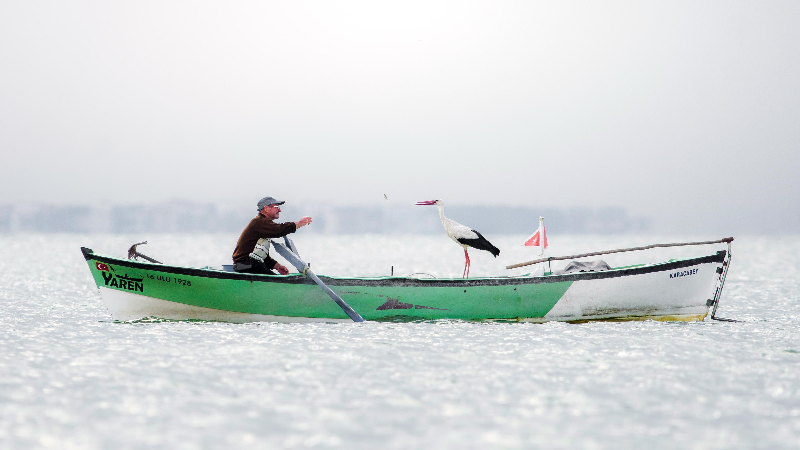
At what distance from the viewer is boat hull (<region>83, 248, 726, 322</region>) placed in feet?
39.2

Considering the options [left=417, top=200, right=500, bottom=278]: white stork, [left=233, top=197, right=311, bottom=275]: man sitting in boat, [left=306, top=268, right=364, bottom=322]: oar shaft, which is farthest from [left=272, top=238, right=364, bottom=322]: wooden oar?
[left=417, top=200, right=500, bottom=278]: white stork

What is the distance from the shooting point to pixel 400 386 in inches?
316

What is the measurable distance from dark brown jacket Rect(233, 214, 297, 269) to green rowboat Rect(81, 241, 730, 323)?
0.40 meters

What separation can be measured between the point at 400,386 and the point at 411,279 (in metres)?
4.19

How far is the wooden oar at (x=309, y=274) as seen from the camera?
11.9 m

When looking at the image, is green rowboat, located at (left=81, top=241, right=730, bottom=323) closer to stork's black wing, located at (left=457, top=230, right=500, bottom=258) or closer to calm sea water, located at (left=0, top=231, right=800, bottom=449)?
calm sea water, located at (left=0, top=231, right=800, bottom=449)

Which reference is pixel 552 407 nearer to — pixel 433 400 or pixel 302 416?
pixel 433 400

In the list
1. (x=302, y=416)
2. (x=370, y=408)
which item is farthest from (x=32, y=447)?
(x=370, y=408)

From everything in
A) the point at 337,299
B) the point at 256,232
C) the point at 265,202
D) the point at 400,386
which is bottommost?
the point at 400,386

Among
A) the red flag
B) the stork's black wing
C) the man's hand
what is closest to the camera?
the man's hand

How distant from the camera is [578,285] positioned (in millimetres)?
12367

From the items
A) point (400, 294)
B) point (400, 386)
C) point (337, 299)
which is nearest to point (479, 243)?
point (400, 294)

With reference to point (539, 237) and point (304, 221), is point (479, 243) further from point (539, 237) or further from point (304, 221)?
point (304, 221)

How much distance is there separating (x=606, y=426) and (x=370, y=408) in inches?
86.6
